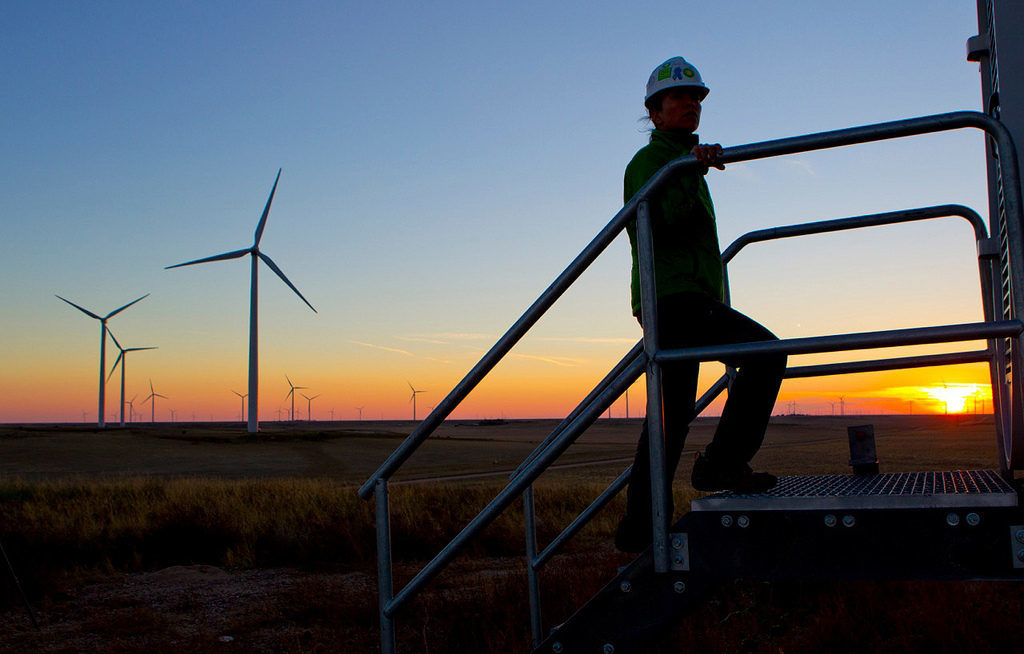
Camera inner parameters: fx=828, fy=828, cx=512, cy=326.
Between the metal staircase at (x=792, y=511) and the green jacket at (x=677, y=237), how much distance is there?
0.33 meters

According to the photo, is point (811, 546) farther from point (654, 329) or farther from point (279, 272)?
point (279, 272)

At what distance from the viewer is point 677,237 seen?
121 inches

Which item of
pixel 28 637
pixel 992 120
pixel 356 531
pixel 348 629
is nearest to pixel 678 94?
pixel 992 120

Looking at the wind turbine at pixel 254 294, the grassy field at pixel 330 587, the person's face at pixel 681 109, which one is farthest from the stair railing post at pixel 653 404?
the wind turbine at pixel 254 294

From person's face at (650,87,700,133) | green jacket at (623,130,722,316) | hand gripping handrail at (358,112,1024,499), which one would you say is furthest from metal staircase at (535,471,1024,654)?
person's face at (650,87,700,133)

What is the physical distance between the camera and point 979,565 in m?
2.27

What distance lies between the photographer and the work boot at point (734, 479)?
2932 mm

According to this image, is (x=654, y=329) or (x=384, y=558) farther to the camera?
(x=384, y=558)

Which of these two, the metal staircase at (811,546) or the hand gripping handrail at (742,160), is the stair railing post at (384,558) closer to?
the hand gripping handrail at (742,160)

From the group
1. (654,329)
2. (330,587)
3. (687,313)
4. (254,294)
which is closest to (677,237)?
(687,313)

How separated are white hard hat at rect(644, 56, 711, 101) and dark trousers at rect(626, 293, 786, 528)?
2.71 ft

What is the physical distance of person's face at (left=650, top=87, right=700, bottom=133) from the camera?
10.5 feet

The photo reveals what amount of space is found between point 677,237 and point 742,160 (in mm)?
531

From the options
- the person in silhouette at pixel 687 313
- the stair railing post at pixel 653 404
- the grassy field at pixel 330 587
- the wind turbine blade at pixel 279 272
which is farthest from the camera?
the wind turbine blade at pixel 279 272
